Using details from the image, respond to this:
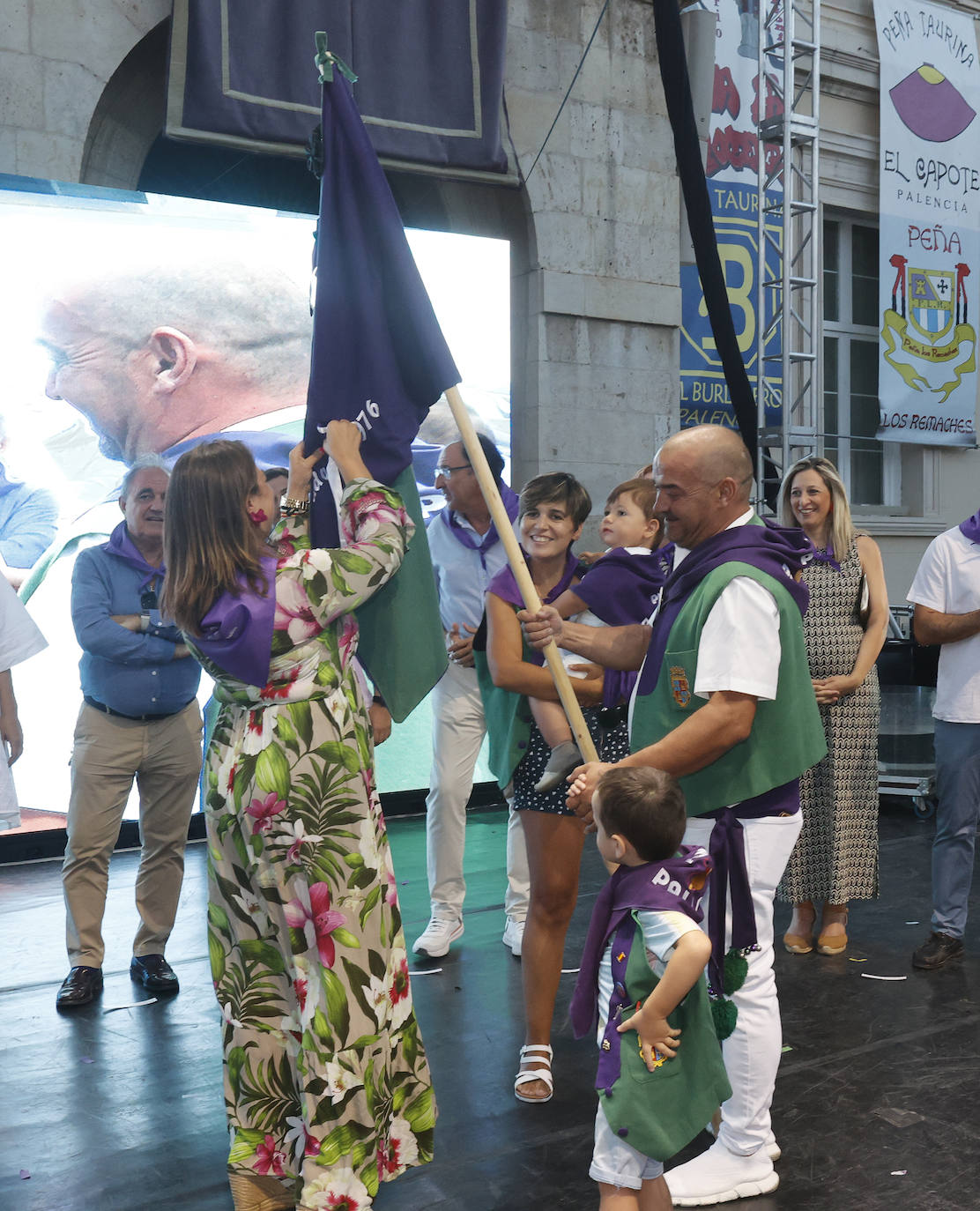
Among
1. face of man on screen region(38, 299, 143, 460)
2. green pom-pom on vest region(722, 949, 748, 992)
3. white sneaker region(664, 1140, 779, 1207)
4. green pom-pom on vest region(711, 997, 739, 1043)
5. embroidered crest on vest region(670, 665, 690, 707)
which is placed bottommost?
white sneaker region(664, 1140, 779, 1207)

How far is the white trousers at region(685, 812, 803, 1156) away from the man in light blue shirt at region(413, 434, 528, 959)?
2056 millimetres

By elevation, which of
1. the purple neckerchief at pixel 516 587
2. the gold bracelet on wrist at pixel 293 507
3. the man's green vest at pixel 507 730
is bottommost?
the man's green vest at pixel 507 730

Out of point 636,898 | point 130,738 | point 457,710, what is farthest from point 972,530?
point 130,738

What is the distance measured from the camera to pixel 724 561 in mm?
2795

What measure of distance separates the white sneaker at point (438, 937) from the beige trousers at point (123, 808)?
98 cm

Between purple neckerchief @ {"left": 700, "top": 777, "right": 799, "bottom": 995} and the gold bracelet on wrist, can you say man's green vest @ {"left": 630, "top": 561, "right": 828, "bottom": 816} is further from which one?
the gold bracelet on wrist

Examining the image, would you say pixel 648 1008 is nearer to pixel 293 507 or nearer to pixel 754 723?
pixel 754 723

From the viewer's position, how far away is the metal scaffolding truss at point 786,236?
9.11m

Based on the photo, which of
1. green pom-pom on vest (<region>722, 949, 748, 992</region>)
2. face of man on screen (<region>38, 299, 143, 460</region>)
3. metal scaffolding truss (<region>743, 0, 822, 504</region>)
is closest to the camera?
green pom-pom on vest (<region>722, 949, 748, 992</region>)

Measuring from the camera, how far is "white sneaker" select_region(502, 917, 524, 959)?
491cm

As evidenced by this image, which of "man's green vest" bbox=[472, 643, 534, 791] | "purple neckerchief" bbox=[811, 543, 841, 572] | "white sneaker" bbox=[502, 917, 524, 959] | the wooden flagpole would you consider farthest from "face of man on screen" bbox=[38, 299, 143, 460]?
the wooden flagpole

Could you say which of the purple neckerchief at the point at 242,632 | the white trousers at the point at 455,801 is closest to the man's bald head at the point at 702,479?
the purple neckerchief at the point at 242,632

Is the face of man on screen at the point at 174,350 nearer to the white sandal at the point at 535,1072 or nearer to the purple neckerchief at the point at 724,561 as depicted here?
the white sandal at the point at 535,1072

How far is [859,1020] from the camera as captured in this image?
418 cm
